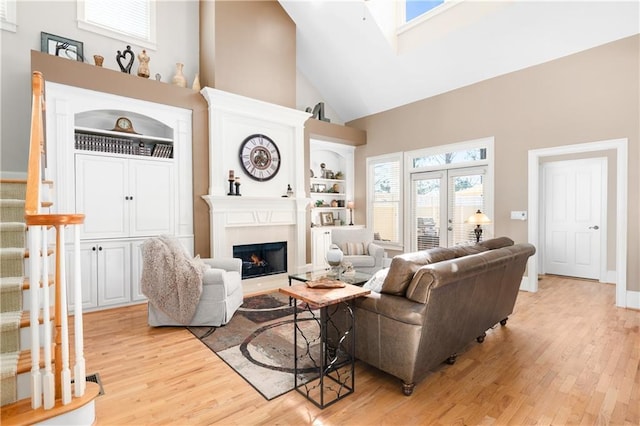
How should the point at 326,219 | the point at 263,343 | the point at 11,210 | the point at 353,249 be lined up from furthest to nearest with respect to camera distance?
1. the point at 326,219
2. the point at 353,249
3. the point at 263,343
4. the point at 11,210

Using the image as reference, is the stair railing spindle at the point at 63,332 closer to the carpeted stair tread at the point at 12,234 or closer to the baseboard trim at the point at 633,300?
the carpeted stair tread at the point at 12,234

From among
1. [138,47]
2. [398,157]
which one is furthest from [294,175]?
[138,47]

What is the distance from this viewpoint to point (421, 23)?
5.12m

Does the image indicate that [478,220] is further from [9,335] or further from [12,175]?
[12,175]

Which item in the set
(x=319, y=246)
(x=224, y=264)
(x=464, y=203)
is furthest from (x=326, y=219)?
(x=224, y=264)

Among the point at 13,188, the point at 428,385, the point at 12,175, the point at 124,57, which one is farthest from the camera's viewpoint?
the point at 124,57

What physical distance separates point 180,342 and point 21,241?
151 cm

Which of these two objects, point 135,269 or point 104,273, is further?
point 135,269

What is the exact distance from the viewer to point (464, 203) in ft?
18.7

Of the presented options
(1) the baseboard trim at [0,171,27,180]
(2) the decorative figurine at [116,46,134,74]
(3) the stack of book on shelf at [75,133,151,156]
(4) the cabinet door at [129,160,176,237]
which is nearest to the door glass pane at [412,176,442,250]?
(4) the cabinet door at [129,160,176,237]

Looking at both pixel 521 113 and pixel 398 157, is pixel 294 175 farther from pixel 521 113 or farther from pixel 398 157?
pixel 521 113

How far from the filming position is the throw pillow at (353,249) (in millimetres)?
5312

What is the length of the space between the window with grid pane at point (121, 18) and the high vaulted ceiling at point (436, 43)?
223 cm

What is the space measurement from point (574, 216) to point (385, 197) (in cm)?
341
